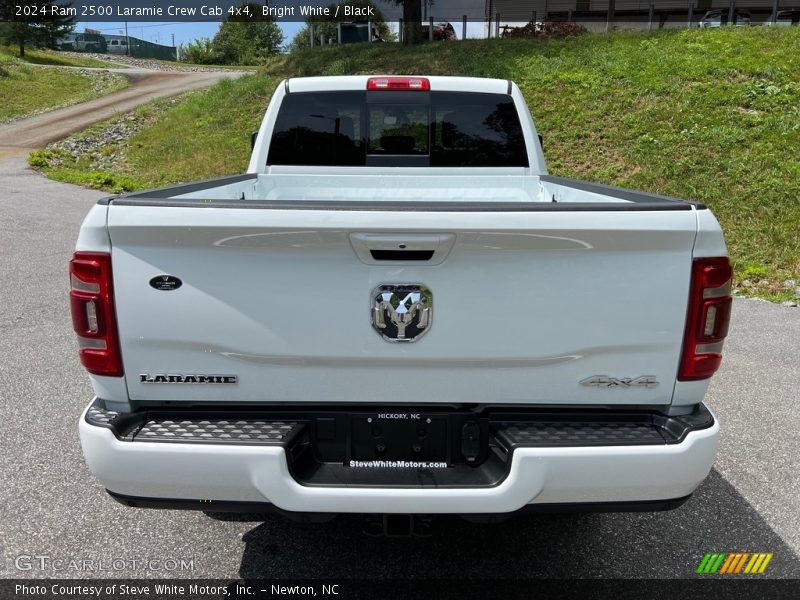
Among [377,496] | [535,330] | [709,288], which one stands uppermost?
[709,288]

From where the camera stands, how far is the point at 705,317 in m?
2.25

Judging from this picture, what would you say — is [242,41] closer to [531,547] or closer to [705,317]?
[531,547]

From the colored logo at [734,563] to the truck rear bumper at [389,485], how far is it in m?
1.04

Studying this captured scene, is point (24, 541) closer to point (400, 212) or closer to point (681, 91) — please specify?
point (400, 212)

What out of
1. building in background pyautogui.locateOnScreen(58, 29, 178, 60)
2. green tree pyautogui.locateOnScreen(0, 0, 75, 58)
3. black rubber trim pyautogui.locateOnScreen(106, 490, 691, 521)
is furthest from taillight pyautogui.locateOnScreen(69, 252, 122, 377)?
building in background pyautogui.locateOnScreen(58, 29, 178, 60)

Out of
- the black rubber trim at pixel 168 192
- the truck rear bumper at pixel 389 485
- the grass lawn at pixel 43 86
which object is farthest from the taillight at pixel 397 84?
the grass lawn at pixel 43 86

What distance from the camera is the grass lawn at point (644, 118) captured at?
1073cm

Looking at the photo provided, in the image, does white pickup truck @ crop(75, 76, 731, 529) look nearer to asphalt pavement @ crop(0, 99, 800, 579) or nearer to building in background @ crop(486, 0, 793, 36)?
asphalt pavement @ crop(0, 99, 800, 579)

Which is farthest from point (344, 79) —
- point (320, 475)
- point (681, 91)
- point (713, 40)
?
point (713, 40)

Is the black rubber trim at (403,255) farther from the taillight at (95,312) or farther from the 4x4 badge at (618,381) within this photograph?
the taillight at (95,312)

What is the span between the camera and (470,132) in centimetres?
460

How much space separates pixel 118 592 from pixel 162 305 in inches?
56.0

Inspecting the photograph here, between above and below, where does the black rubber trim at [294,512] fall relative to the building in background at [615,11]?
below

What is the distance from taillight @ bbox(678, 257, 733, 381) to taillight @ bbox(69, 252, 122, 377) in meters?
1.97
